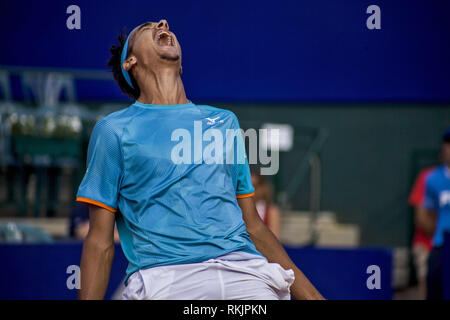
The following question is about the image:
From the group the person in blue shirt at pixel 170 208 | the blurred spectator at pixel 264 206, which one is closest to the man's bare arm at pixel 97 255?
the person in blue shirt at pixel 170 208

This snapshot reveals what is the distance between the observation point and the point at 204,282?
1695mm

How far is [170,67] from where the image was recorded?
1.93 metres

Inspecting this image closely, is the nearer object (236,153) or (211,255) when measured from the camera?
(211,255)

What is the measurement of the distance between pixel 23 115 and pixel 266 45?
3.40 m

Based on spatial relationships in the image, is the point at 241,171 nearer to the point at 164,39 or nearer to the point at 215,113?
the point at 215,113

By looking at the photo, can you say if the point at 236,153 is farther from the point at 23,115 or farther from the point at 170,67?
the point at 23,115

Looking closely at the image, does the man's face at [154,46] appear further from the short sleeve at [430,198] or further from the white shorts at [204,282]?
the short sleeve at [430,198]

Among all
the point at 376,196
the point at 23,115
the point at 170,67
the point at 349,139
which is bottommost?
the point at 376,196

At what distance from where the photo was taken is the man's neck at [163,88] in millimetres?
1918

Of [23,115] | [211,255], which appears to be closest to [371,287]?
[211,255]

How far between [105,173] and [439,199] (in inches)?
146

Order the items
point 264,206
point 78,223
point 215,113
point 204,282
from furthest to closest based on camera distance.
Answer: point 264,206, point 78,223, point 215,113, point 204,282

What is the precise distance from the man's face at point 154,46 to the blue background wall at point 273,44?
0.81 meters

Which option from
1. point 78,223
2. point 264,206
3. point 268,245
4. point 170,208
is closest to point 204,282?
point 170,208
